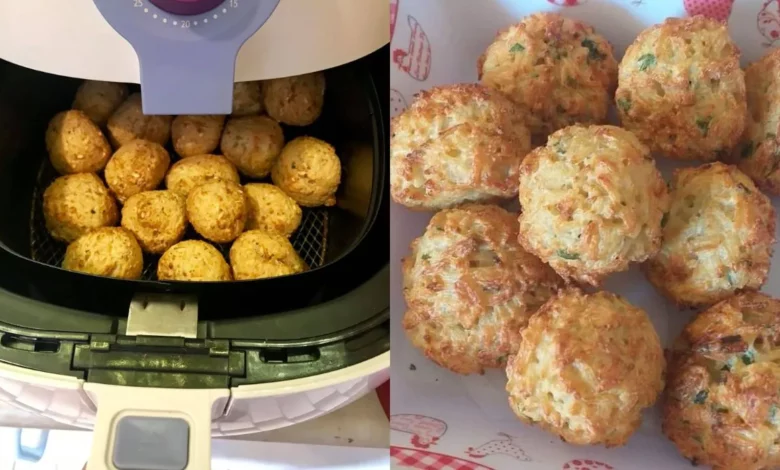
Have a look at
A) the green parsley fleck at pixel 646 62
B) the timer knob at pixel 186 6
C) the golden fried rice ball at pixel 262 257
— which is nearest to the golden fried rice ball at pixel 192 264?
the golden fried rice ball at pixel 262 257

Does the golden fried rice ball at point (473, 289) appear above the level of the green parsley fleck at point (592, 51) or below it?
below

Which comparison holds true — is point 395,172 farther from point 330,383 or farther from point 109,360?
point 109,360

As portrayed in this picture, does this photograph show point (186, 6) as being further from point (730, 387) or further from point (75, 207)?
point (730, 387)

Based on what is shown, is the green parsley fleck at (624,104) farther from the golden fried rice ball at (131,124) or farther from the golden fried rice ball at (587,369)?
the golden fried rice ball at (131,124)

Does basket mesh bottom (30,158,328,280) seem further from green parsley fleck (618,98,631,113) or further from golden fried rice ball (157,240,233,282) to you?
green parsley fleck (618,98,631,113)

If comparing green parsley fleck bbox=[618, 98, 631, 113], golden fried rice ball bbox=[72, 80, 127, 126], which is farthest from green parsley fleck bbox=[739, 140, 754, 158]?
golden fried rice ball bbox=[72, 80, 127, 126]

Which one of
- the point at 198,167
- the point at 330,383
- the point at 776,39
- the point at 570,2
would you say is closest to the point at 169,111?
the point at 198,167
